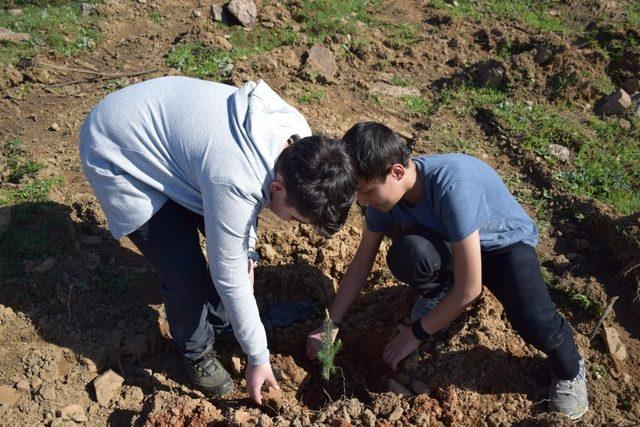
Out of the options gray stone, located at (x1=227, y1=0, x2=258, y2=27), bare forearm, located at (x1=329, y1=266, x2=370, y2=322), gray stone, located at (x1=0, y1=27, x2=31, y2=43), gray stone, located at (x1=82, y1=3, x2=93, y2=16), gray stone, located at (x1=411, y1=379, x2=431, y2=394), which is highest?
gray stone, located at (x1=227, y1=0, x2=258, y2=27)

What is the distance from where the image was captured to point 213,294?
9.26ft

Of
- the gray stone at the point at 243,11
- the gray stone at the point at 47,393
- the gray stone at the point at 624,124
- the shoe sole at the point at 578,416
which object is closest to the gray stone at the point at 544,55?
the gray stone at the point at 624,124

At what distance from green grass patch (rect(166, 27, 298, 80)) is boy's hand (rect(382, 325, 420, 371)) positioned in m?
3.08

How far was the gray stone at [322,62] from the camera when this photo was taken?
514 centimetres

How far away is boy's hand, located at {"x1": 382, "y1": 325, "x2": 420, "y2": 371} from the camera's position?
107 inches

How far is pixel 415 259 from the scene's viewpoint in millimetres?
2545

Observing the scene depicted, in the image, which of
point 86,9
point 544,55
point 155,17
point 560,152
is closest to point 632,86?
point 544,55

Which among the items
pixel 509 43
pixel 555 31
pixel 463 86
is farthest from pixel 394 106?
pixel 555 31

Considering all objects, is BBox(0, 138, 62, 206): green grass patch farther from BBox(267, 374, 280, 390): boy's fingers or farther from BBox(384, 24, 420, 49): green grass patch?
BBox(384, 24, 420, 49): green grass patch

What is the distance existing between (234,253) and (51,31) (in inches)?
187

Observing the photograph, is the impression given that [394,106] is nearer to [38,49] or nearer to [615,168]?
[615,168]

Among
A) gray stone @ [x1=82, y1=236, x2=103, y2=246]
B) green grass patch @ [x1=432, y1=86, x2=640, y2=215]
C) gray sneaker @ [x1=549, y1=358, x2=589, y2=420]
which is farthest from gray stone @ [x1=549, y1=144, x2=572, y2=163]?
gray stone @ [x1=82, y1=236, x2=103, y2=246]

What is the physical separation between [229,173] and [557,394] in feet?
5.75

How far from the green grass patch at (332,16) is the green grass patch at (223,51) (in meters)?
0.27
